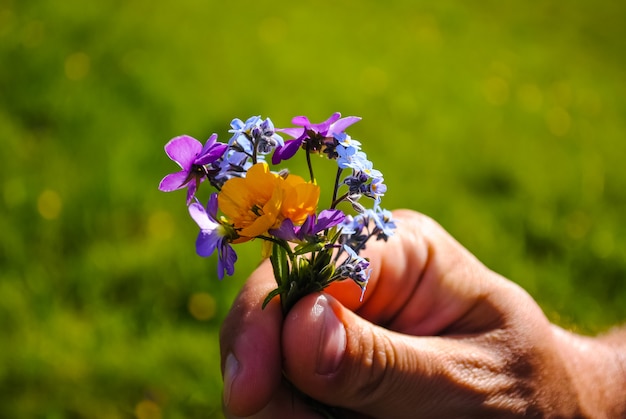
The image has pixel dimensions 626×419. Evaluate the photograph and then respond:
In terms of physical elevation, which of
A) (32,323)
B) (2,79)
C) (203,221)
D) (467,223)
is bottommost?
(32,323)

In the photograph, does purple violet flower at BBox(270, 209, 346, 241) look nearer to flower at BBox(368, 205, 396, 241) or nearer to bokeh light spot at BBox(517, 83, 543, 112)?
flower at BBox(368, 205, 396, 241)

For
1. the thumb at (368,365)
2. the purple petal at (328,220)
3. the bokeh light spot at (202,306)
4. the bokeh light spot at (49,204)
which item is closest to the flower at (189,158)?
the purple petal at (328,220)

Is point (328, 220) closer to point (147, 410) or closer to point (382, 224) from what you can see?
point (382, 224)

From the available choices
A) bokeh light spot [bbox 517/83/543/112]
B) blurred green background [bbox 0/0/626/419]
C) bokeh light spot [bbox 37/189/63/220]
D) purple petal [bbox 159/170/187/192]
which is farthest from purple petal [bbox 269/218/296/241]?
bokeh light spot [bbox 517/83/543/112]

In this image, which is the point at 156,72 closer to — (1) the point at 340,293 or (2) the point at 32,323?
(2) the point at 32,323

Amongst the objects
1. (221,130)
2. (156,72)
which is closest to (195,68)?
(156,72)
